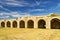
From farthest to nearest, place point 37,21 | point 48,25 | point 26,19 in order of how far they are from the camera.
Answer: point 26,19 → point 37,21 → point 48,25

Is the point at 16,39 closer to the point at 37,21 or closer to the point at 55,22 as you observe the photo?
the point at 37,21

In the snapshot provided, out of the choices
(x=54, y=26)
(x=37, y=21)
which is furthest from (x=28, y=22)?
(x=54, y=26)

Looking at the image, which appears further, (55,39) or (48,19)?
(48,19)

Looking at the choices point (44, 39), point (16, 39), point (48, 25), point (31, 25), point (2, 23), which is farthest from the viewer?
point (2, 23)

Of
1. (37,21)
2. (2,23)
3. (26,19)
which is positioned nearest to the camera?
(37,21)

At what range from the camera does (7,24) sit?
1416 inches

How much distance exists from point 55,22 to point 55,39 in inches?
483

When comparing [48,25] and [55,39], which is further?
[48,25]

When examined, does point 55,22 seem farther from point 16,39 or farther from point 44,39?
point 16,39

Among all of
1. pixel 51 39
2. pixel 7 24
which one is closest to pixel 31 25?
pixel 7 24

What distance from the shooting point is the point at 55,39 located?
12031mm

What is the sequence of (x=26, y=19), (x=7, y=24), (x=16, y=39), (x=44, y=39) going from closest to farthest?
(x=16, y=39)
(x=44, y=39)
(x=26, y=19)
(x=7, y=24)

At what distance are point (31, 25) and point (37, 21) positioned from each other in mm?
4258

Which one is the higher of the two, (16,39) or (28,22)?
(28,22)
